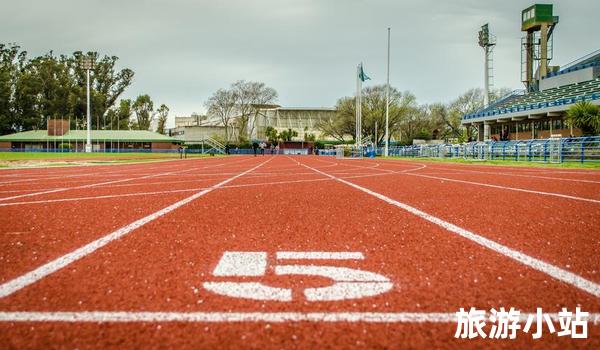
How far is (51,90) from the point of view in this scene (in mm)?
82000

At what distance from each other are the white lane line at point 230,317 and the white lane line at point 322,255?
3.05ft

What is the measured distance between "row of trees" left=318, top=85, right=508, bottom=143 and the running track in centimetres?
6319

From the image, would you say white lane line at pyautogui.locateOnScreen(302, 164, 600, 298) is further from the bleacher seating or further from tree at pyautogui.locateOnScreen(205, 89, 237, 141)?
tree at pyautogui.locateOnScreen(205, 89, 237, 141)

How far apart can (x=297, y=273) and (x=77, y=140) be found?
77480 mm

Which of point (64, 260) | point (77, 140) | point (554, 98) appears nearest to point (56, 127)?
point (77, 140)

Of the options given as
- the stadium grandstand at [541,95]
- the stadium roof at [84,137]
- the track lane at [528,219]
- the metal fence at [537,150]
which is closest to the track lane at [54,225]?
the track lane at [528,219]

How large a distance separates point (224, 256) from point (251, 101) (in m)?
72.0

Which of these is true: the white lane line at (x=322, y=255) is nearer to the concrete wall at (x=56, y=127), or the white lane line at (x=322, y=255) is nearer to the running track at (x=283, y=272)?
the running track at (x=283, y=272)

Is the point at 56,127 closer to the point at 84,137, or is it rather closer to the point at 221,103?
the point at 84,137

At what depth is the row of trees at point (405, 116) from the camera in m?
72.4

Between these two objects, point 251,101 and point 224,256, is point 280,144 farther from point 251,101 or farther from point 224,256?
point 224,256

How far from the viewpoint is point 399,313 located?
1.95m

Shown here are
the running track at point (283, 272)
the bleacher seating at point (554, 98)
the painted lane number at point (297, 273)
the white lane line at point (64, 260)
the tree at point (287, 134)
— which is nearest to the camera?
the running track at point (283, 272)

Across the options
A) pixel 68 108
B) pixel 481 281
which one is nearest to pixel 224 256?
pixel 481 281
